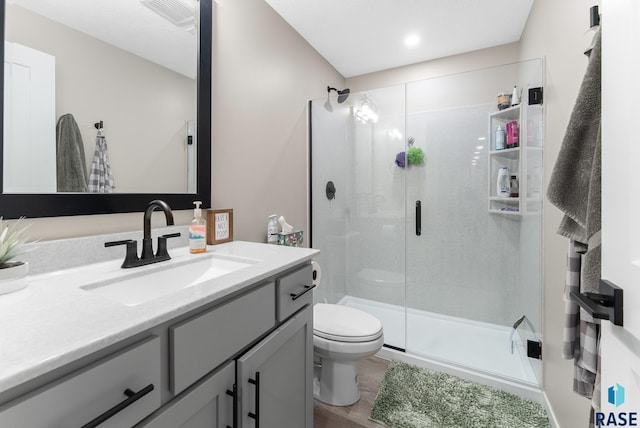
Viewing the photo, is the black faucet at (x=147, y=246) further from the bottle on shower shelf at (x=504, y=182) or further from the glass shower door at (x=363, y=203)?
the bottle on shower shelf at (x=504, y=182)

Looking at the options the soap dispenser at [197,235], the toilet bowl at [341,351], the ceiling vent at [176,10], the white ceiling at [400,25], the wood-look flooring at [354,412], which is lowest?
the wood-look flooring at [354,412]

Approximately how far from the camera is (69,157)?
3.31ft

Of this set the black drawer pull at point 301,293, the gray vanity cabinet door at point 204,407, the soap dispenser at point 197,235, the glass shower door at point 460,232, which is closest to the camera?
the gray vanity cabinet door at point 204,407

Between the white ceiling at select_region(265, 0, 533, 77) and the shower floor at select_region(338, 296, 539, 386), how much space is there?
231 centimetres

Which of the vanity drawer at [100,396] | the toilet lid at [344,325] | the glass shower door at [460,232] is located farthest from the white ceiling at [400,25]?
the vanity drawer at [100,396]

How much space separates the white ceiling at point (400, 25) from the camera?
190cm

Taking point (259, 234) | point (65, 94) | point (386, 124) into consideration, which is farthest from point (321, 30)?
point (65, 94)

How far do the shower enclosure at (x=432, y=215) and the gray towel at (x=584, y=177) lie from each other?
4.73 feet

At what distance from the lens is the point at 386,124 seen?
270cm

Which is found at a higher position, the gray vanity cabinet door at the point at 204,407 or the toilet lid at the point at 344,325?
the gray vanity cabinet door at the point at 204,407

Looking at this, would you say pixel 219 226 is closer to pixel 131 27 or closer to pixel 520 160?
pixel 131 27

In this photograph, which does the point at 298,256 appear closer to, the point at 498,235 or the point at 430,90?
the point at 498,235

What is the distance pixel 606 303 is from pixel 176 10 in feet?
6.04

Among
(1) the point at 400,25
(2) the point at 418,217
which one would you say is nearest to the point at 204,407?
(2) the point at 418,217
